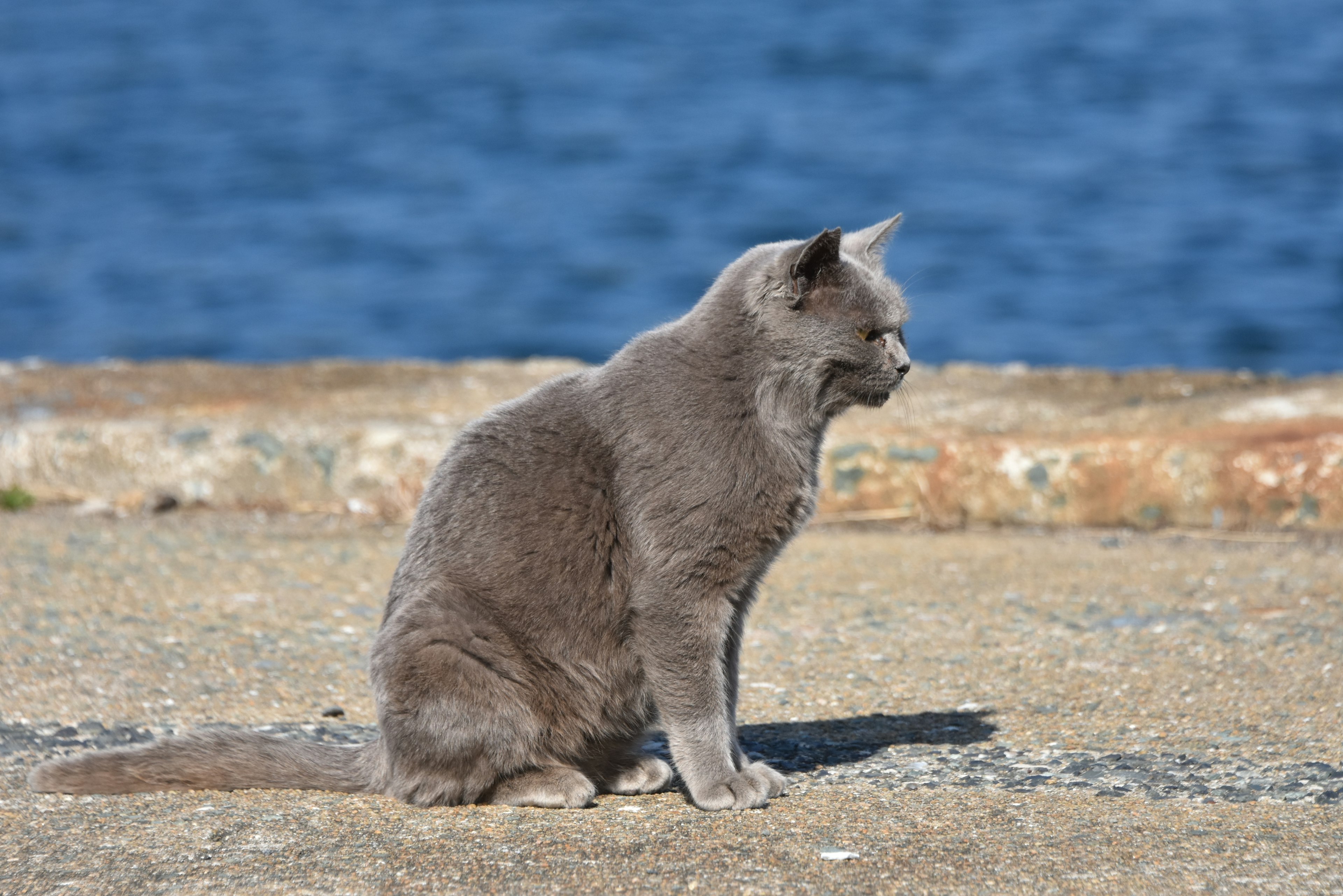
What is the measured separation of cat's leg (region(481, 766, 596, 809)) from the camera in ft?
11.1

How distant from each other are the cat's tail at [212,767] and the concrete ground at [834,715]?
0.12 ft

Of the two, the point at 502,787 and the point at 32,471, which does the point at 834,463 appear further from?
the point at 32,471

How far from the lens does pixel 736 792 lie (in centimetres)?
334

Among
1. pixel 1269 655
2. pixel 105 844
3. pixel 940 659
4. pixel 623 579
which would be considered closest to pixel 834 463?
pixel 940 659

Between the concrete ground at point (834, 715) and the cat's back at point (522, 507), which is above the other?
the cat's back at point (522, 507)

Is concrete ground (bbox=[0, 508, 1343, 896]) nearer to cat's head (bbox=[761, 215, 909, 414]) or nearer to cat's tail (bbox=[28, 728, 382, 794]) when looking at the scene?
cat's tail (bbox=[28, 728, 382, 794])

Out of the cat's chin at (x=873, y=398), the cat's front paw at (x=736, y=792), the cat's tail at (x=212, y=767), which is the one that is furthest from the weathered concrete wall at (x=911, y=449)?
the cat's tail at (x=212, y=767)

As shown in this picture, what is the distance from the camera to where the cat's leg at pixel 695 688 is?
3346 millimetres

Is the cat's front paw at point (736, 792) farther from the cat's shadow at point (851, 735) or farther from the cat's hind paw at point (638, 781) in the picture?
the cat's shadow at point (851, 735)

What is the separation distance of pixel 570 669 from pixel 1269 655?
227cm

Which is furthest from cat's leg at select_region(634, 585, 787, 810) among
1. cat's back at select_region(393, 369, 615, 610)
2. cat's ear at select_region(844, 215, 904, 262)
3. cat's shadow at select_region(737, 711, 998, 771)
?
cat's ear at select_region(844, 215, 904, 262)

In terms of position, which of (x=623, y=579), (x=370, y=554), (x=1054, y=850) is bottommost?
(x=370, y=554)

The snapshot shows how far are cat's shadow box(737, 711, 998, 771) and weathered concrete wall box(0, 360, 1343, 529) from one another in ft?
5.84

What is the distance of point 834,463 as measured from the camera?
20.3 feet
